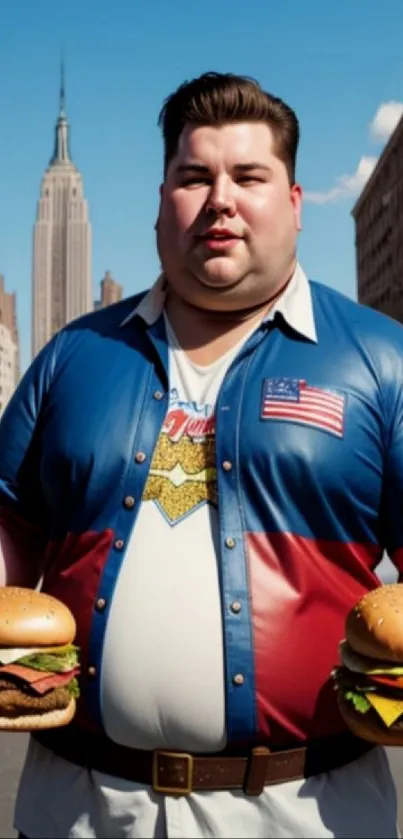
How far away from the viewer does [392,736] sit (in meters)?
2.73

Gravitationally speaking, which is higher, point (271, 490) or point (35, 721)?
point (271, 490)

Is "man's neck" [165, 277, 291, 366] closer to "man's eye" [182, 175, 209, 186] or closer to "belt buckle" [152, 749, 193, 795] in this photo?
"man's eye" [182, 175, 209, 186]

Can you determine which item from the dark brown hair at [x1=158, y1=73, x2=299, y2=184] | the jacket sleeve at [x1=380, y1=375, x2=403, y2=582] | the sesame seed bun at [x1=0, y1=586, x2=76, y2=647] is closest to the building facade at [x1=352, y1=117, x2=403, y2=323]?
the dark brown hair at [x1=158, y1=73, x2=299, y2=184]

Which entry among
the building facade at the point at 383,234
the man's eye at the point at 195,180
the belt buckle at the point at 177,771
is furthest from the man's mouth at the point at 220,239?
the building facade at the point at 383,234

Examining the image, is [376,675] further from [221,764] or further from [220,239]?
[220,239]

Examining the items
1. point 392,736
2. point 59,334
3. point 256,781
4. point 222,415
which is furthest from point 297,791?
point 59,334

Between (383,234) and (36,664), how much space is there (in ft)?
303

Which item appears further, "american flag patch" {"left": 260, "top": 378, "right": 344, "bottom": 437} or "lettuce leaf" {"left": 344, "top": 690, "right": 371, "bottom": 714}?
"american flag patch" {"left": 260, "top": 378, "right": 344, "bottom": 437}

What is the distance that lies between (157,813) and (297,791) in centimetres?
38

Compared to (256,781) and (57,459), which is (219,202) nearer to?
(57,459)

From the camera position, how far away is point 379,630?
2754 mm

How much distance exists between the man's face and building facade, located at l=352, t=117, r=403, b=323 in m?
78.4

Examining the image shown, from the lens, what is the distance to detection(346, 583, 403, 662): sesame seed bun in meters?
2.76

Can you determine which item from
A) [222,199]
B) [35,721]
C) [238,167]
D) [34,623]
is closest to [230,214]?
[222,199]
